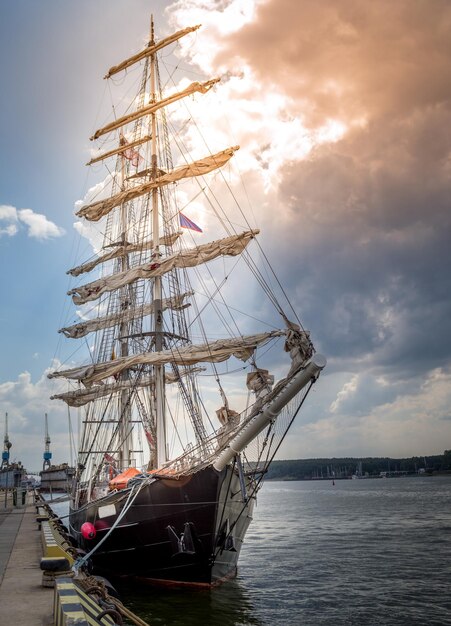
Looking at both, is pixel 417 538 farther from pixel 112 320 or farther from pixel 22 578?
pixel 22 578

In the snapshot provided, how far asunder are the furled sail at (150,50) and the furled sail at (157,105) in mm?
3862

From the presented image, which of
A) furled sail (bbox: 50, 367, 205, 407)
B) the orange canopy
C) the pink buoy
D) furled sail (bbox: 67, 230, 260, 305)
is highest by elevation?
furled sail (bbox: 67, 230, 260, 305)

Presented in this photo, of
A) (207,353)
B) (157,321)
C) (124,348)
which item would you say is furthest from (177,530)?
(124,348)

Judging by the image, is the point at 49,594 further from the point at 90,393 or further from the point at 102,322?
the point at 102,322

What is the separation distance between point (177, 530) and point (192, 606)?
2.11 m

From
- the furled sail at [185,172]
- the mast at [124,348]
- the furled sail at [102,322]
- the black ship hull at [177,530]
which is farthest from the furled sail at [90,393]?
the black ship hull at [177,530]

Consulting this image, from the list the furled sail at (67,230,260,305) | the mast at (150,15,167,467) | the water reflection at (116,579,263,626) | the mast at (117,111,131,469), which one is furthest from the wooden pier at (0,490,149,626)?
the mast at (117,111,131,469)

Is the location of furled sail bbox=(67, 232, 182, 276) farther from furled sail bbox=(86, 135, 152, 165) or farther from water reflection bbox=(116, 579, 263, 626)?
water reflection bbox=(116, 579, 263, 626)

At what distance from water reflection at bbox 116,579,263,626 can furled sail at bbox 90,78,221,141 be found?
23270mm

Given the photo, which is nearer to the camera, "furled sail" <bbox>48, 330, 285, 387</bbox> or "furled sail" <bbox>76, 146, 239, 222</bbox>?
"furled sail" <bbox>48, 330, 285, 387</bbox>

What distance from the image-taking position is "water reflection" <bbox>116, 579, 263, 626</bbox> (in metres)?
14.1

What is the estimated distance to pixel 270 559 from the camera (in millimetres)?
26594

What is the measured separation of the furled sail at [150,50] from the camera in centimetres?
3020

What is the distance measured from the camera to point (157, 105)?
29.2 m
